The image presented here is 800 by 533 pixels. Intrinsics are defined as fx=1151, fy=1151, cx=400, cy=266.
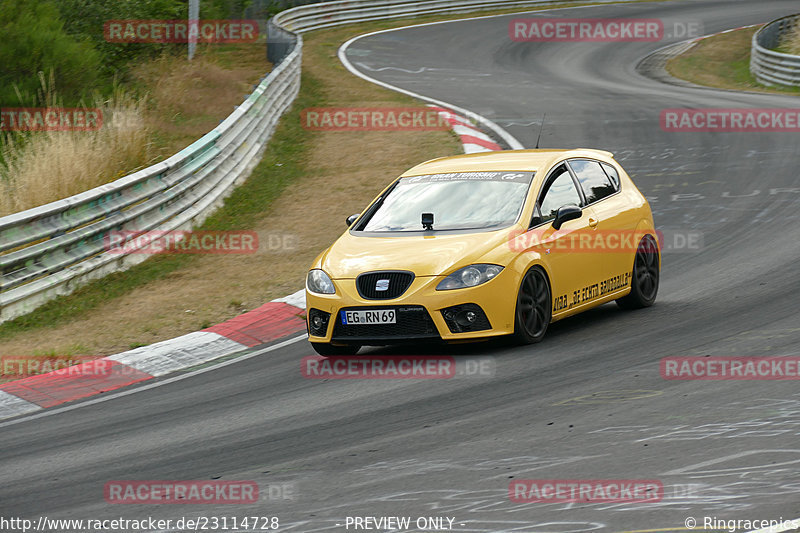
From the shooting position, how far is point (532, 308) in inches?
357

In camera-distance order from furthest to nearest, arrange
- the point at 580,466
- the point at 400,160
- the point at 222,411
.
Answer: the point at 400,160 → the point at 222,411 → the point at 580,466

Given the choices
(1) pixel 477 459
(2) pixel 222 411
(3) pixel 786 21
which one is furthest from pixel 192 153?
(3) pixel 786 21

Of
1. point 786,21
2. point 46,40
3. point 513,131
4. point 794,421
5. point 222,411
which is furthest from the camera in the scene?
point 786,21

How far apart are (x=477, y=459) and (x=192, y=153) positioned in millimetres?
10365

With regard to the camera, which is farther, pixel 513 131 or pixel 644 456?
pixel 513 131

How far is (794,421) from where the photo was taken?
6484mm

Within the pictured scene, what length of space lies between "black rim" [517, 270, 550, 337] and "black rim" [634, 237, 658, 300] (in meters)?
1.59

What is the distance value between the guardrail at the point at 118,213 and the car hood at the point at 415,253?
406 cm

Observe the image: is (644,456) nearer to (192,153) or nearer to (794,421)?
(794,421)
